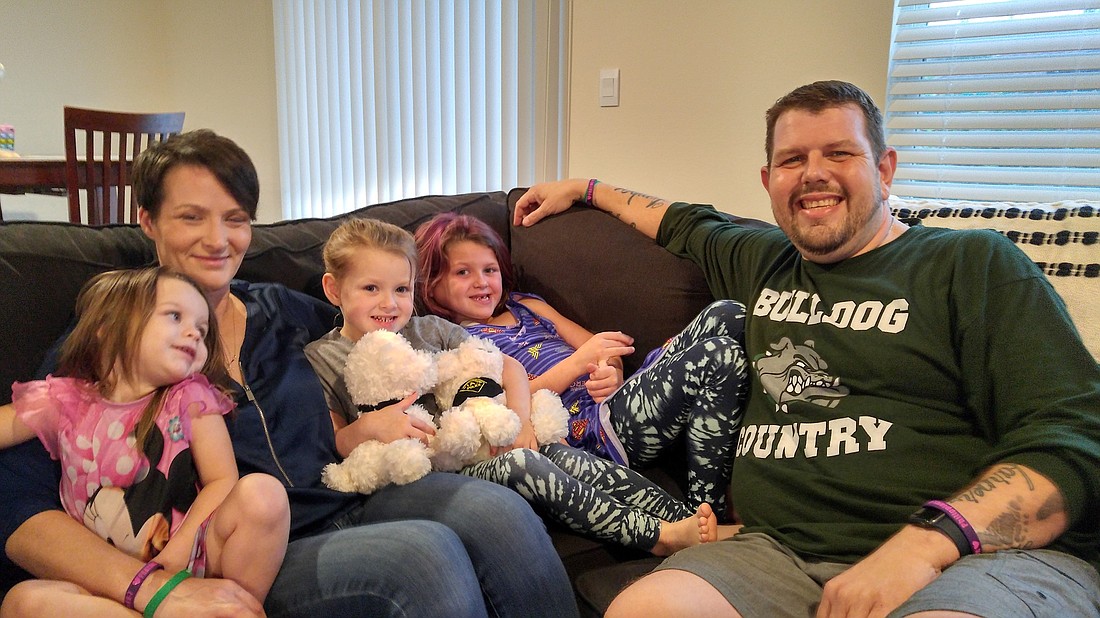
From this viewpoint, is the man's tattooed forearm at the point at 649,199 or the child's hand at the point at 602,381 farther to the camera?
the man's tattooed forearm at the point at 649,199

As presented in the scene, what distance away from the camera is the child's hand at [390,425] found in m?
1.37

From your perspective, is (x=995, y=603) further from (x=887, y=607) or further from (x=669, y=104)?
(x=669, y=104)

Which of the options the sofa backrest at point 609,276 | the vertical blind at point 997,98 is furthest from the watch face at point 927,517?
the vertical blind at point 997,98

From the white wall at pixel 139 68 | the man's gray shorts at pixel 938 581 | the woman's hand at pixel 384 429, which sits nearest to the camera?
the man's gray shorts at pixel 938 581

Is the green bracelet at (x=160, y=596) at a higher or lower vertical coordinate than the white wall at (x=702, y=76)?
lower

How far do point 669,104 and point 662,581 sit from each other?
5.96 feet

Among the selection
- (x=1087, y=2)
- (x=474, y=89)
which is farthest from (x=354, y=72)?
(x=1087, y=2)

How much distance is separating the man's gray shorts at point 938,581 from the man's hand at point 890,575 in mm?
24

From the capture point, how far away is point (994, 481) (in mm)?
1102

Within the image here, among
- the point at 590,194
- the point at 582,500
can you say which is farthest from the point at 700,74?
the point at 582,500

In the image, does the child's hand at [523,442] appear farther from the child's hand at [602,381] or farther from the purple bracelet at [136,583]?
the purple bracelet at [136,583]

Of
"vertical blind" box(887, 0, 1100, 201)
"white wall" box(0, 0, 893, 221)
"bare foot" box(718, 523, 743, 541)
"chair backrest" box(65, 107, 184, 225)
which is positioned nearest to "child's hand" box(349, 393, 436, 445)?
"bare foot" box(718, 523, 743, 541)

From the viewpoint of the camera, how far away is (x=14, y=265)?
133 centimetres

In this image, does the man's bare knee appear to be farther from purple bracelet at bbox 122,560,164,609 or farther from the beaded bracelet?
the beaded bracelet
